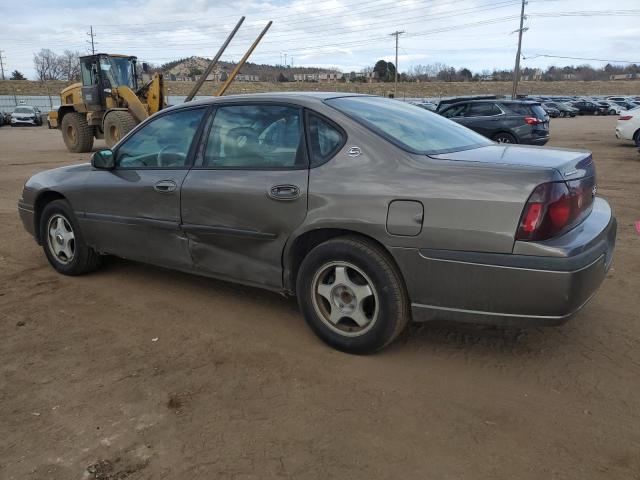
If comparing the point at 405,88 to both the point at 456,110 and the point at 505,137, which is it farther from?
the point at 505,137

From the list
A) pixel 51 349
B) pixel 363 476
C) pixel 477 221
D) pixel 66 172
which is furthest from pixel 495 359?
pixel 66 172

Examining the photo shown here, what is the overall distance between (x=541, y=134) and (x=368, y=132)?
1158cm

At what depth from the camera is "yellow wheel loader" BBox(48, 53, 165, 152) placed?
53.2 feet

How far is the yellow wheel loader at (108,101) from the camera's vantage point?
1622cm

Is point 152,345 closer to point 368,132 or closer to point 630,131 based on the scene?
point 368,132

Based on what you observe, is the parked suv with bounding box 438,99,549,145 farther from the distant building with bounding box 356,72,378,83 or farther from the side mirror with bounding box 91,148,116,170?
the distant building with bounding box 356,72,378,83

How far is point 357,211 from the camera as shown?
3092 millimetres

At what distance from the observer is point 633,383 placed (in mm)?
2979

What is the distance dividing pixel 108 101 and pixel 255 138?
1520 centimetres

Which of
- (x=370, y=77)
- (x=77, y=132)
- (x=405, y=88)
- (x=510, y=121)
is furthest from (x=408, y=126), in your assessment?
(x=370, y=77)

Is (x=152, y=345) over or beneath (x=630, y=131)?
beneath

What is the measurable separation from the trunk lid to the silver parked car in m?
0.02

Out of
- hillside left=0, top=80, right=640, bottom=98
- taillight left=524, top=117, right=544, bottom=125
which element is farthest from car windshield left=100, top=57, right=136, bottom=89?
hillside left=0, top=80, right=640, bottom=98

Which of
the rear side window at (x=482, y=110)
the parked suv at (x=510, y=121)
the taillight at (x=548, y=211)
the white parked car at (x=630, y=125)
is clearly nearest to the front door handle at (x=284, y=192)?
the taillight at (x=548, y=211)
